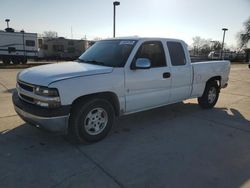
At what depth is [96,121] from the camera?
458cm

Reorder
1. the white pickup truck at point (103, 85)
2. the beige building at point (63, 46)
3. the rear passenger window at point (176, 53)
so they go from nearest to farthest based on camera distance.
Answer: the white pickup truck at point (103, 85)
the rear passenger window at point (176, 53)
the beige building at point (63, 46)

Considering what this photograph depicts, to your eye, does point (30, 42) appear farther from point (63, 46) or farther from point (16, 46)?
point (63, 46)

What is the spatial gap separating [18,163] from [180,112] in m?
4.41

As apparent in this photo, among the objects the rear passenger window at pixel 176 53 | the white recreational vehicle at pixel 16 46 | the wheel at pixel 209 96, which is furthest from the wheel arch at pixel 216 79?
the white recreational vehicle at pixel 16 46

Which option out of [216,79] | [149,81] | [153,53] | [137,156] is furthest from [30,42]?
[137,156]

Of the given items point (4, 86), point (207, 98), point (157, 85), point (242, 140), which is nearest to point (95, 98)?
point (157, 85)

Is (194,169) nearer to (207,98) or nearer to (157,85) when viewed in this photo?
(157,85)

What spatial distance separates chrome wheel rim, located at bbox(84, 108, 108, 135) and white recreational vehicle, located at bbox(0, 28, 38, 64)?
998 inches

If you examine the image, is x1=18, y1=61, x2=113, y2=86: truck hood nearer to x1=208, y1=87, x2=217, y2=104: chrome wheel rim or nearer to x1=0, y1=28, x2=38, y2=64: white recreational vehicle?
x1=208, y1=87, x2=217, y2=104: chrome wheel rim

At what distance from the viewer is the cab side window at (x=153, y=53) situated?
5.12 metres

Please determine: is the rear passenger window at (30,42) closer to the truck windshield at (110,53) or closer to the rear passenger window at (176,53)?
the truck windshield at (110,53)

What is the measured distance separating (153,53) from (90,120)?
1991mm

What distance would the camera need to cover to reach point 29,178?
11.0 ft

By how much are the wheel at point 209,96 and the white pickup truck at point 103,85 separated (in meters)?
0.95
